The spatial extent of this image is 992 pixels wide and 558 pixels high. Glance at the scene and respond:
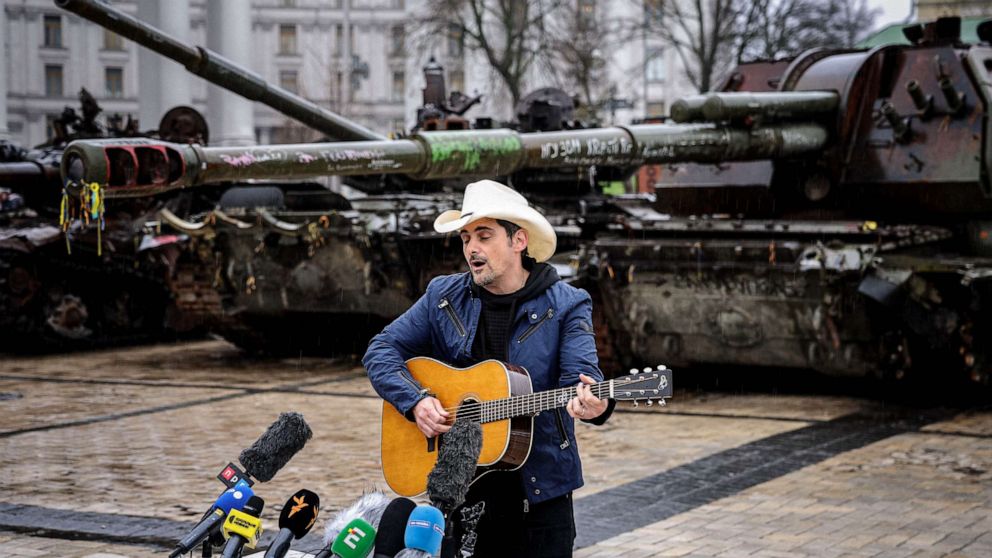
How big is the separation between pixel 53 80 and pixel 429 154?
56801 millimetres

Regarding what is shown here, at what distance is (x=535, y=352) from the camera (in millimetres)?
4680

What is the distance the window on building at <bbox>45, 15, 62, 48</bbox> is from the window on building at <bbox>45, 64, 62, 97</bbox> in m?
0.93

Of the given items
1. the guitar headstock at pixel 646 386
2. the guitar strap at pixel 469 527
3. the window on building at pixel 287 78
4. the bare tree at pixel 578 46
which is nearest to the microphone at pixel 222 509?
the guitar strap at pixel 469 527

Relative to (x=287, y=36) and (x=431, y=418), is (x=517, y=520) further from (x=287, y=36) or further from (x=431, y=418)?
(x=287, y=36)

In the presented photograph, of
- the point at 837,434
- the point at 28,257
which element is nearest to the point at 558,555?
the point at 837,434

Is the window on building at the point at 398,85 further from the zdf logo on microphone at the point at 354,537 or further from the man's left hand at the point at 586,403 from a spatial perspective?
the zdf logo on microphone at the point at 354,537

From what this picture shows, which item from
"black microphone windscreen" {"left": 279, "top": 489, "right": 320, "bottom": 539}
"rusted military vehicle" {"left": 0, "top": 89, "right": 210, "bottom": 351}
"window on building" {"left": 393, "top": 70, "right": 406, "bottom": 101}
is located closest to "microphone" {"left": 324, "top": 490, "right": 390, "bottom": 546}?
"black microphone windscreen" {"left": 279, "top": 489, "right": 320, "bottom": 539}

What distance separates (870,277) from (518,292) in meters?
7.06

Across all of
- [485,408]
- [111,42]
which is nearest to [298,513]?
[485,408]

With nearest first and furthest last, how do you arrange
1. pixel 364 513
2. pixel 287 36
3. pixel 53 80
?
pixel 364 513 < pixel 53 80 < pixel 287 36

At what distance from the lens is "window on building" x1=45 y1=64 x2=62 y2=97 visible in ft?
204

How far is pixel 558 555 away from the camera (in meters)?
4.71

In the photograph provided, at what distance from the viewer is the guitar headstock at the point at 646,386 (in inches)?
165

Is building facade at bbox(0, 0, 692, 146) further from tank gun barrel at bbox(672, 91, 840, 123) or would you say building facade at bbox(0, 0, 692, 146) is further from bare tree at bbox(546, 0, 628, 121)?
tank gun barrel at bbox(672, 91, 840, 123)
